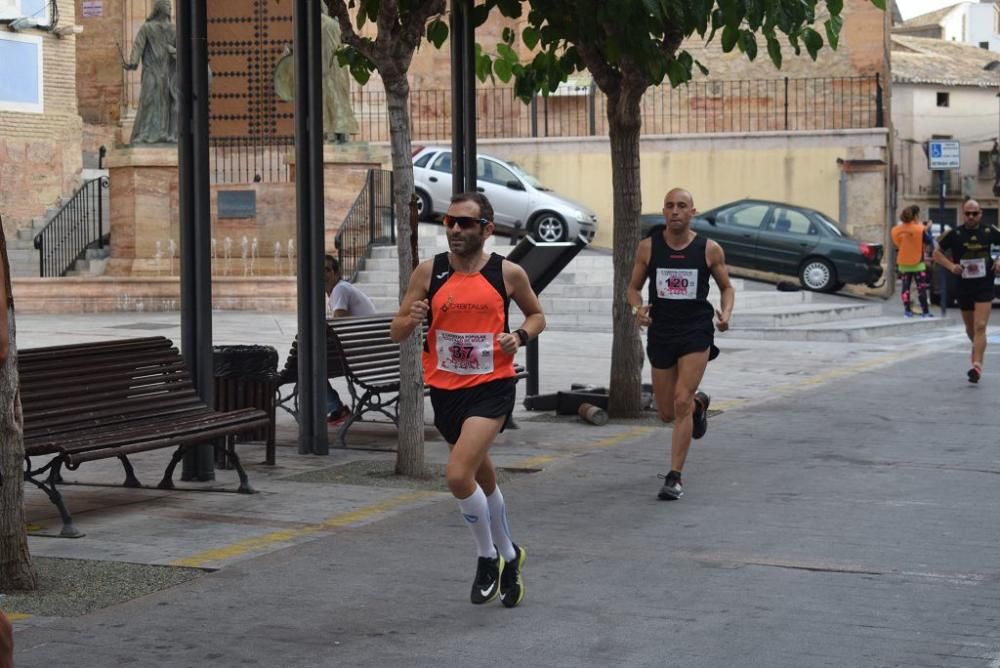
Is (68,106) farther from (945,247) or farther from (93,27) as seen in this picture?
(945,247)

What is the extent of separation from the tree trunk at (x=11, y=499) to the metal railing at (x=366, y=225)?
19335mm

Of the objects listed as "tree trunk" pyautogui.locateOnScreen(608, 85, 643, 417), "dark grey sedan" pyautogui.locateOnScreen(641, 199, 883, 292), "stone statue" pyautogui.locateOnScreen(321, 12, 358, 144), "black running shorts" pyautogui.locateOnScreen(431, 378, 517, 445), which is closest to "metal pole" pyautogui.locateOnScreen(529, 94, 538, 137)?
"dark grey sedan" pyautogui.locateOnScreen(641, 199, 883, 292)

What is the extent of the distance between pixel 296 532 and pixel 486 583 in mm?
1909

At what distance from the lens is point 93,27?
38.6 metres

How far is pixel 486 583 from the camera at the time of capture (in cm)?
704

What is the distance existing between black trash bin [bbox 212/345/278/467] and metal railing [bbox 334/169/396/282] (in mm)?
14804

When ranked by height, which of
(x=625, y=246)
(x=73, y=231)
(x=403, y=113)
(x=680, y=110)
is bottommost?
(x=625, y=246)

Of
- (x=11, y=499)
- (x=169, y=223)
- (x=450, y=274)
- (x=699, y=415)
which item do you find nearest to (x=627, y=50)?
(x=699, y=415)

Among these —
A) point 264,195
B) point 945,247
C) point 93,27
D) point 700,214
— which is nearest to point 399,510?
point 945,247

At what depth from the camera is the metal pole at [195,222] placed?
33.9 feet

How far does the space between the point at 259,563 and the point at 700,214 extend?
2418cm

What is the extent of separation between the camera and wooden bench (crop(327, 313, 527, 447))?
1205 centimetres

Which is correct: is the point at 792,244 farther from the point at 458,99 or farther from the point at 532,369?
the point at 458,99

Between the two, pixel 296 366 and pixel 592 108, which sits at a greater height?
pixel 592 108
